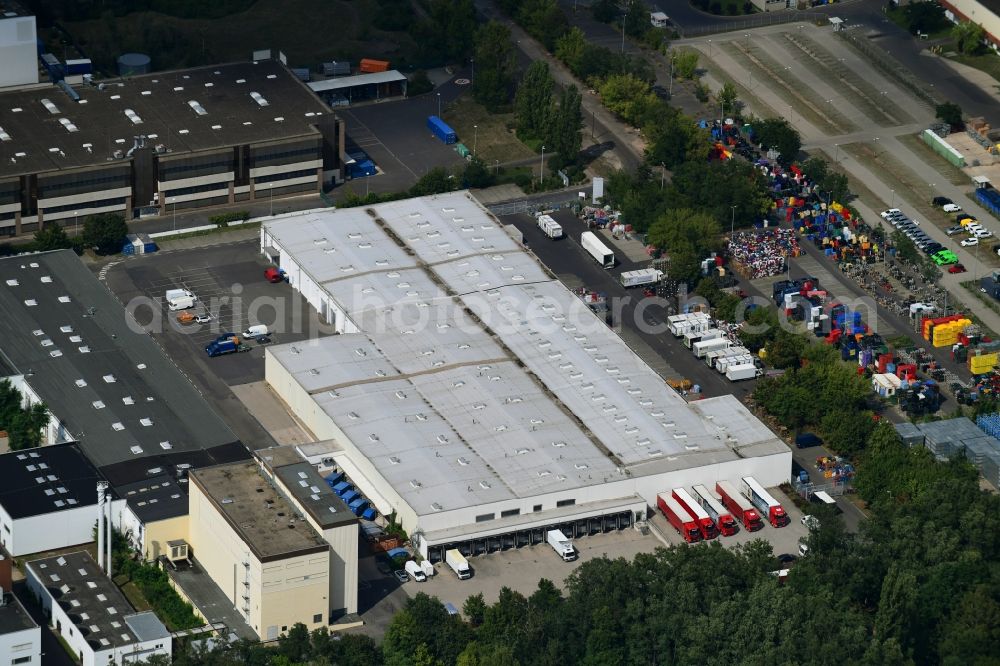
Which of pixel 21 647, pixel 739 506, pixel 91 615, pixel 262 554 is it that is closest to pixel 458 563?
pixel 262 554

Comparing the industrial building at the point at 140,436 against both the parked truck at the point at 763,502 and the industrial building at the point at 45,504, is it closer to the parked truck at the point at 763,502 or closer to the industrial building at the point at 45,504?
the industrial building at the point at 45,504

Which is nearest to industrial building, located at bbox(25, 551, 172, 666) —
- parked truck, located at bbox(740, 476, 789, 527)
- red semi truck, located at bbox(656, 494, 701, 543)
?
red semi truck, located at bbox(656, 494, 701, 543)

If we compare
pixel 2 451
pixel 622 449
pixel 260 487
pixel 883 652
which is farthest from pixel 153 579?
pixel 883 652

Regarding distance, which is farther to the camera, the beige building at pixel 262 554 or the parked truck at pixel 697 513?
the parked truck at pixel 697 513

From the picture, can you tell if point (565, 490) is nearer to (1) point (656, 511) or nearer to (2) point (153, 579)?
(1) point (656, 511)

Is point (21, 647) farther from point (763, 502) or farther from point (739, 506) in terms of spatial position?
point (763, 502)

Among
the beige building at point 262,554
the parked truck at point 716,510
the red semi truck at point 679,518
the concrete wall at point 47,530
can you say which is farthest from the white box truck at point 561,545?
the concrete wall at point 47,530

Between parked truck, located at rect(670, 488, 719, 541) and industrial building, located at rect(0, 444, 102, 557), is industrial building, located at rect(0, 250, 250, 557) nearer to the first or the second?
industrial building, located at rect(0, 444, 102, 557)

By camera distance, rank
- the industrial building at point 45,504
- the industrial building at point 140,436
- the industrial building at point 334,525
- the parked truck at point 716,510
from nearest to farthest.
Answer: the industrial building at point 334,525
the industrial building at point 45,504
the industrial building at point 140,436
the parked truck at point 716,510
